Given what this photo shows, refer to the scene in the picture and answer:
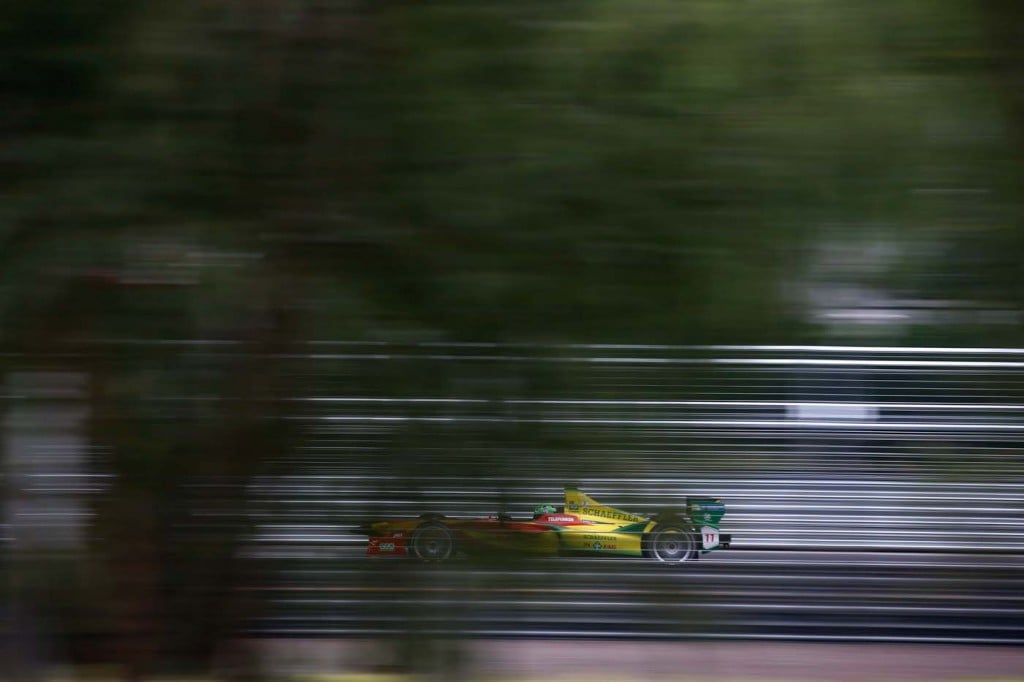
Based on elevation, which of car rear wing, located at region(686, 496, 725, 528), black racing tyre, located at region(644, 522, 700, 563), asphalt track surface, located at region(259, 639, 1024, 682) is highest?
car rear wing, located at region(686, 496, 725, 528)

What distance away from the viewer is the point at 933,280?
2766mm

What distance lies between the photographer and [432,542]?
9.61ft

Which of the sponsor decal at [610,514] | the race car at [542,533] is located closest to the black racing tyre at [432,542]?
the race car at [542,533]

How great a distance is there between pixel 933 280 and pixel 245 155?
1700 millimetres

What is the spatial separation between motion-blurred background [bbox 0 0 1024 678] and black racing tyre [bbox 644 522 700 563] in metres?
0.07

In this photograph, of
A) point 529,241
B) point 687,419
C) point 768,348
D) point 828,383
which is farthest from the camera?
point 828,383

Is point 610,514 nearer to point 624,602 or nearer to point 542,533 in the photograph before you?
point 542,533

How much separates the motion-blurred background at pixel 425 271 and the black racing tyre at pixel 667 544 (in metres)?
0.07

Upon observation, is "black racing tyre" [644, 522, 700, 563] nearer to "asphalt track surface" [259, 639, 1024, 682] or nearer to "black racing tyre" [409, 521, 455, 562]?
"asphalt track surface" [259, 639, 1024, 682]

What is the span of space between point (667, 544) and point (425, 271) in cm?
99

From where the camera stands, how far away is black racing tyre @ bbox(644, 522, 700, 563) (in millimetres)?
2992

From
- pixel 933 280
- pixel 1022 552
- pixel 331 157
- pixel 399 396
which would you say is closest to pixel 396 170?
pixel 331 157

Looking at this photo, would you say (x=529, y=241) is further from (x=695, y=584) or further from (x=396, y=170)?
(x=695, y=584)

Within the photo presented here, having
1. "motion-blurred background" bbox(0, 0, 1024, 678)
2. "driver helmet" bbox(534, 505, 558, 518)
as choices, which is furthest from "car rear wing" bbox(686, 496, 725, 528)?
"driver helmet" bbox(534, 505, 558, 518)
